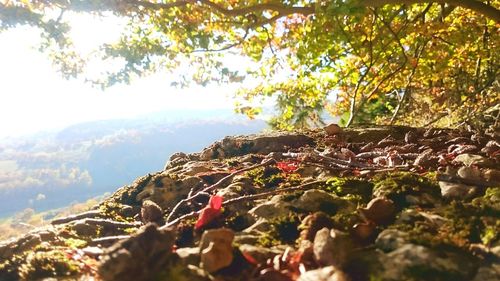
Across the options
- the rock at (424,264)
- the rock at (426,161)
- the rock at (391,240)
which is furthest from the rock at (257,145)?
the rock at (424,264)

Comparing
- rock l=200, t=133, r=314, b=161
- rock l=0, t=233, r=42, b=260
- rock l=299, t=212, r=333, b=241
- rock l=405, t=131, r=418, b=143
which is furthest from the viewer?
rock l=200, t=133, r=314, b=161

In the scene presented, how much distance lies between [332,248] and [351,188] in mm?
1427

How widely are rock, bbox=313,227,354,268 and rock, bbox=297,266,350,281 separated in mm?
70

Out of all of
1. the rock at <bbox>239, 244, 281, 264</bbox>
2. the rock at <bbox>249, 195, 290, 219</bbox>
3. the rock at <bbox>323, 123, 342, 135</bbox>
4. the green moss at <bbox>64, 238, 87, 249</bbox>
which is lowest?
the green moss at <bbox>64, 238, 87, 249</bbox>

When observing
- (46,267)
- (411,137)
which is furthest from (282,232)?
(411,137)

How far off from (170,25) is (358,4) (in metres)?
4.99

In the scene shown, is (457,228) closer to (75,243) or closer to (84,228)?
(75,243)

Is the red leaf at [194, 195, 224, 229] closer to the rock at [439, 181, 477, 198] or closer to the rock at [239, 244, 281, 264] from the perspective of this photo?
the rock at [239, 244, 281, 264]

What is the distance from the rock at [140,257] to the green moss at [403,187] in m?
1.67

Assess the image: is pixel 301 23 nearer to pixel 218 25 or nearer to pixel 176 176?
pixel 218 25

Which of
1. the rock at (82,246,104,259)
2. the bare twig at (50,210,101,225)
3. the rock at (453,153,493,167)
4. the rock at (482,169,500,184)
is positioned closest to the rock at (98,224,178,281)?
the rock at (82,246,104,259)

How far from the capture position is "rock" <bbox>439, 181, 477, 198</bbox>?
3005 mm

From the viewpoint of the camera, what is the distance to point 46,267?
2502mm

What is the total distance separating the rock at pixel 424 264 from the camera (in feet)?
6.50
